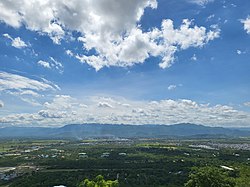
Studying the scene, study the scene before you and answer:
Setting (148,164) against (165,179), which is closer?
(165,179)

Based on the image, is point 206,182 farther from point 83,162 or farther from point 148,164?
point 83,162

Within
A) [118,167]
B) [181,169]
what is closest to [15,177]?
[118,167]

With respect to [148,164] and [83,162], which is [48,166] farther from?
[148,164]

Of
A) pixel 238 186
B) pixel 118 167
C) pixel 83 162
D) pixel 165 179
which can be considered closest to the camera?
pixel 238 186

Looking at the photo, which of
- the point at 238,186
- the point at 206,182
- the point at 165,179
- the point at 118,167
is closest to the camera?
the point at 206,182

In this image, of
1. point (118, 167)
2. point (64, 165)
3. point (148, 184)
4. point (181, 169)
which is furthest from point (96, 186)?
point (64, 165)

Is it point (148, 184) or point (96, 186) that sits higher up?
point (96, 186)

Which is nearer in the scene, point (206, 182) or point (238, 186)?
point (206, 182)

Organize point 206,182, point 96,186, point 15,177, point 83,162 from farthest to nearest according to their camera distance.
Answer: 1. point 83,162
2. point 15,177
3. point 206,182
4. point 96,186

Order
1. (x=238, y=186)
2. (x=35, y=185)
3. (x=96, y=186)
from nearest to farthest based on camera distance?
1. (x=96, y=186)
2. (x=238, y=186)
3. (x=35, y=185)
